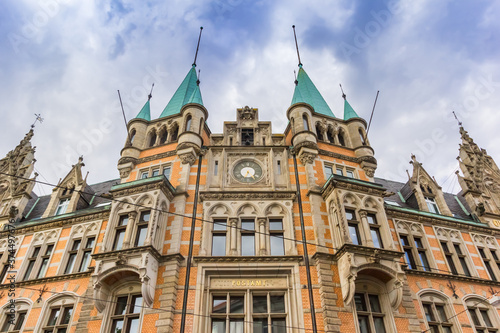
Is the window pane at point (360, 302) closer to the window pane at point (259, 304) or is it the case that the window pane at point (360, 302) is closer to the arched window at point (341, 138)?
the window pane at point (259, 304)

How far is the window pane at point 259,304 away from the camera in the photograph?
1775 centimetres

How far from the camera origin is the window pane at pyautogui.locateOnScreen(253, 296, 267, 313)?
17.8 m

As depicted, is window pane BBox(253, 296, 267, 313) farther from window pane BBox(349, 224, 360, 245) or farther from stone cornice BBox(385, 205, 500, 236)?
stone cornice BBox(385, 205, 500, 236)

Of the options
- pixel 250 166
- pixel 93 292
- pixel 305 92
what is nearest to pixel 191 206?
pixel 250 166

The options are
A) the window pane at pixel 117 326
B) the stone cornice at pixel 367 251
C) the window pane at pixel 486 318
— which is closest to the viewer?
the window pane at pixel 117 326

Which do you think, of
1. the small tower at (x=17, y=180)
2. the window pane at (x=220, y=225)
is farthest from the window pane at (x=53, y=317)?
the window pane at (x=220, y=225)

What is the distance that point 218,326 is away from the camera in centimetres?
1728

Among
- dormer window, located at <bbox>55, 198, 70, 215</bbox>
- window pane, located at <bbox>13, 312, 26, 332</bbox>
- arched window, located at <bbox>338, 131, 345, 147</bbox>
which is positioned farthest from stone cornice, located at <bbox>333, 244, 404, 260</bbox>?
dormer window, located at <bbox>55, 198, 70, 215</bbox>

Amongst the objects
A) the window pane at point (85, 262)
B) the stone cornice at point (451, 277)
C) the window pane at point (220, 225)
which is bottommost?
the stone cornice at point (451, 277)

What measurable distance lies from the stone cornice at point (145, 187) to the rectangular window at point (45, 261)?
6129mm

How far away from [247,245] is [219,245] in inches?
61.1

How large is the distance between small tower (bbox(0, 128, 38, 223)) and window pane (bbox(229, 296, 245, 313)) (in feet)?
50.6

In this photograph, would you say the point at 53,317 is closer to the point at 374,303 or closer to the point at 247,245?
the point at 247,245

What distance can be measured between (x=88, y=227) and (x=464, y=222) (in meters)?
25.2
